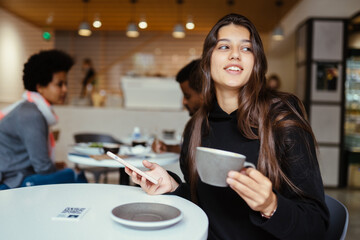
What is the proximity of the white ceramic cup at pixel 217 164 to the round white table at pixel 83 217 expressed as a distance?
0.15 metres

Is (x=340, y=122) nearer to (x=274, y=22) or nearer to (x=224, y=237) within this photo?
(x=274, y=22)

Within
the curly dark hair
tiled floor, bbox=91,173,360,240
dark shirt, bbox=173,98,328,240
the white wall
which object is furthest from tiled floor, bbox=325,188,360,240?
the white wall

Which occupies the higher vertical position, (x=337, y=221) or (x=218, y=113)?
(x=218, y=113)

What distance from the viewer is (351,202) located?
4.37 meters

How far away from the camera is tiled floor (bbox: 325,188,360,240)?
3235 mm

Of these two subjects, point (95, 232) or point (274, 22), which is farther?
point (274, 22)

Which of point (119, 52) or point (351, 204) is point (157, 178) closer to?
point (351, 204)

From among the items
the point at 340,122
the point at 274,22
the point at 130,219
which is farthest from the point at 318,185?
the point at 274,22

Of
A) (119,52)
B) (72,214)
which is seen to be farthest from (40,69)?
(119,52)

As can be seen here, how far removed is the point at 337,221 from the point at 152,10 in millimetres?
7115

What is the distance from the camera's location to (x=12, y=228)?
31.5 inches

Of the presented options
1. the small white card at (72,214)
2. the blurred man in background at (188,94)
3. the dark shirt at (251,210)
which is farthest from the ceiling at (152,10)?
the small white card at (72,214)

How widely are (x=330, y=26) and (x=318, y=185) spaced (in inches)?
196

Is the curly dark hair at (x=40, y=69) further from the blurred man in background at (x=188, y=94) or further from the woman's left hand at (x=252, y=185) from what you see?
the woman's left hand at (x=252, y=185)
